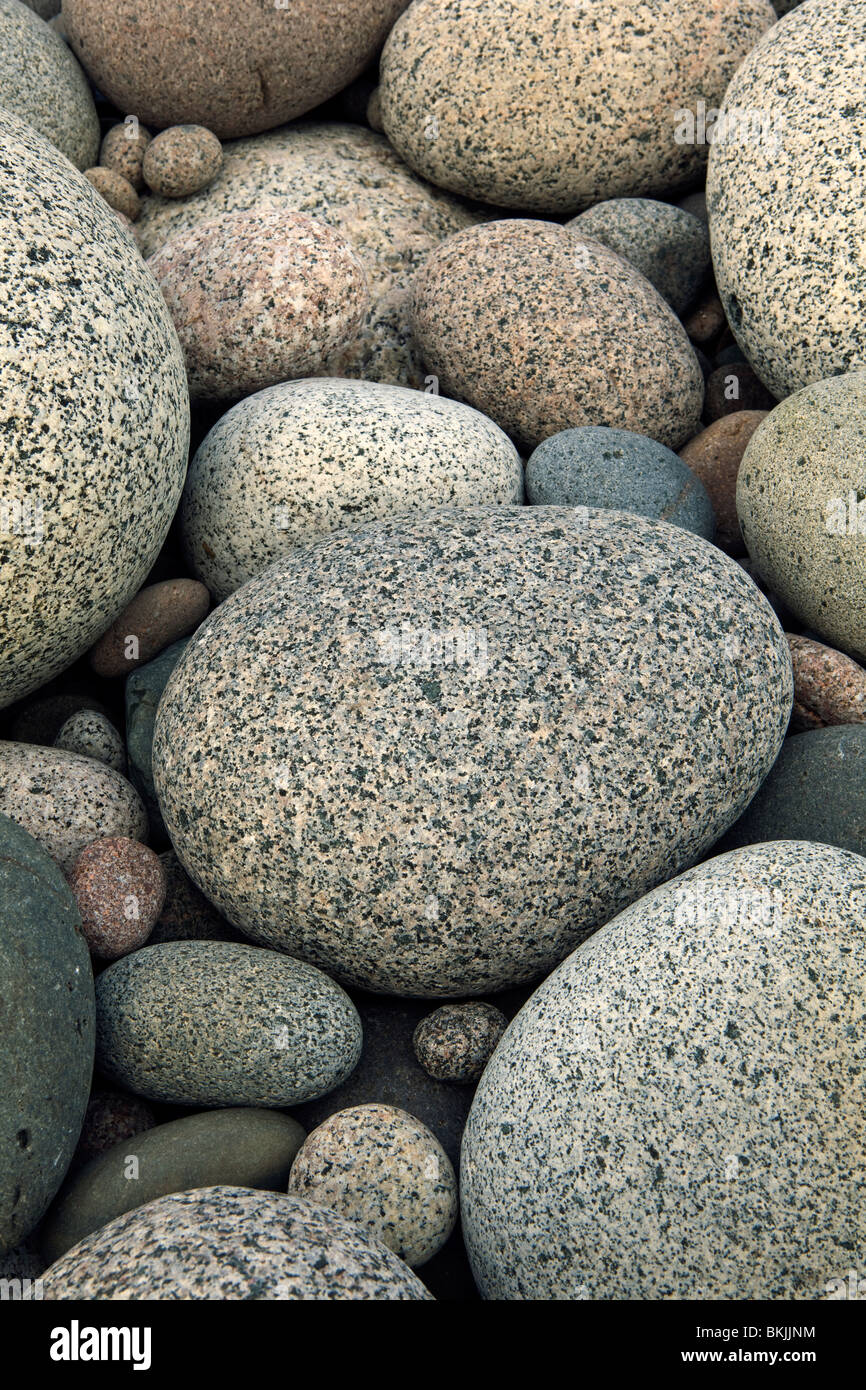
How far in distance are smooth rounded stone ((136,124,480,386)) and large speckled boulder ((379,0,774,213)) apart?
0.24 m

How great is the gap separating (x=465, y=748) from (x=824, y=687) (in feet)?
4.34

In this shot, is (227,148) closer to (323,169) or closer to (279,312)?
(323,169)

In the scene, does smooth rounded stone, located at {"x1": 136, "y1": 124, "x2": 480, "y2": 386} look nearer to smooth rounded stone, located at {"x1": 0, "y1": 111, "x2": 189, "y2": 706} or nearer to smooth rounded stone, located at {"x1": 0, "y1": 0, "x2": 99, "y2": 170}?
smooth rounded stone, located at {"x1": 0, "y1": 0, "x2": 99, "y2": 170}

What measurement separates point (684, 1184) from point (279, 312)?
3.14 meters

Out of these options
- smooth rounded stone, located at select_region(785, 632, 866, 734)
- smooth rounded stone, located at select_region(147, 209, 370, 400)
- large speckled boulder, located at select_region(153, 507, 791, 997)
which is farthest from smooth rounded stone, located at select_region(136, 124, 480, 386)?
smooth rounded stone, located at select_region(785, 632, 866, 734)

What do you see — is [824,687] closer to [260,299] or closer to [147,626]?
[147,626]

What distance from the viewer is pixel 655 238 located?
15.3ft

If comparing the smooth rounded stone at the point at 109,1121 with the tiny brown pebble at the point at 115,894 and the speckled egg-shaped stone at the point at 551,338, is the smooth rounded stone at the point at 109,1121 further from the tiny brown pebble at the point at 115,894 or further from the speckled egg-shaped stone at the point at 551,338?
the speckled egg-shaped stone at the point at 551,338

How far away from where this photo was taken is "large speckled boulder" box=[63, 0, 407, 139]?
465cm

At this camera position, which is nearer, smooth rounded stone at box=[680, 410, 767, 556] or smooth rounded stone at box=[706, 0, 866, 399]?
smooth rounded stone at box=[706, 0, 866, 399]

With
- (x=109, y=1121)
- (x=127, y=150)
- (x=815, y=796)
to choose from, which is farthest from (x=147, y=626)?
(x=127, y=150)

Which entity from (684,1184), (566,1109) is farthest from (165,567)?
(684,1184)

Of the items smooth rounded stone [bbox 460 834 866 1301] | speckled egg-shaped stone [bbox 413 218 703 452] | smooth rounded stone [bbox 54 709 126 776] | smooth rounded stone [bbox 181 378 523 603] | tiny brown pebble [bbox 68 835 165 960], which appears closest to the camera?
smooth rounded stone [bbox 460 834 866 1301]

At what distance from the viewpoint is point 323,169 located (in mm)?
5023
